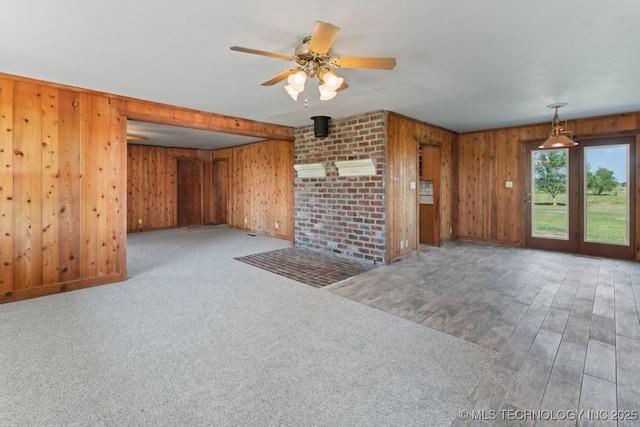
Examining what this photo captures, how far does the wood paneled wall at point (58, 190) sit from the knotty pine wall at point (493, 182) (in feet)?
20.2

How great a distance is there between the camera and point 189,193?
8.86 meters

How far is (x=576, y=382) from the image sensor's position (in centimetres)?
182

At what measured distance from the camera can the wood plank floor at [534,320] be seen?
64.7 inches

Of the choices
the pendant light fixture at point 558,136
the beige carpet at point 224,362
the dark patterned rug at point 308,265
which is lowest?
the beige carpet at point 224,362

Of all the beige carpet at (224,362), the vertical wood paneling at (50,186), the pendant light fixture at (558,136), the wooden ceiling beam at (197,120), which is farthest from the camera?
the pendant light fixture at (558,136)

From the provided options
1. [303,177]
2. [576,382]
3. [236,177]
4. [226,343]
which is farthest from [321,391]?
[236,177]

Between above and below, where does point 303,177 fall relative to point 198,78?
below

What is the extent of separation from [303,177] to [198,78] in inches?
111

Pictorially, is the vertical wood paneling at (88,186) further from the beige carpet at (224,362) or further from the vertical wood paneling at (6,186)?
the vertical wood paneling at (6,186)

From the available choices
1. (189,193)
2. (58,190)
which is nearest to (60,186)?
(58,190)

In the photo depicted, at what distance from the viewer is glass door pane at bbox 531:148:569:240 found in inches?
210

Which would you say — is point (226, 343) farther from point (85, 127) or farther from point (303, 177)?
point (303, 177)

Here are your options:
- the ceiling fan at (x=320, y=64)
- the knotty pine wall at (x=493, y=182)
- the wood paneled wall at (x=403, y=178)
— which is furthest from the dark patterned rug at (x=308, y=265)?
the knotty pine wall at (x=493, y=182)

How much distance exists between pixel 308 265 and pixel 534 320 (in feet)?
9.17
